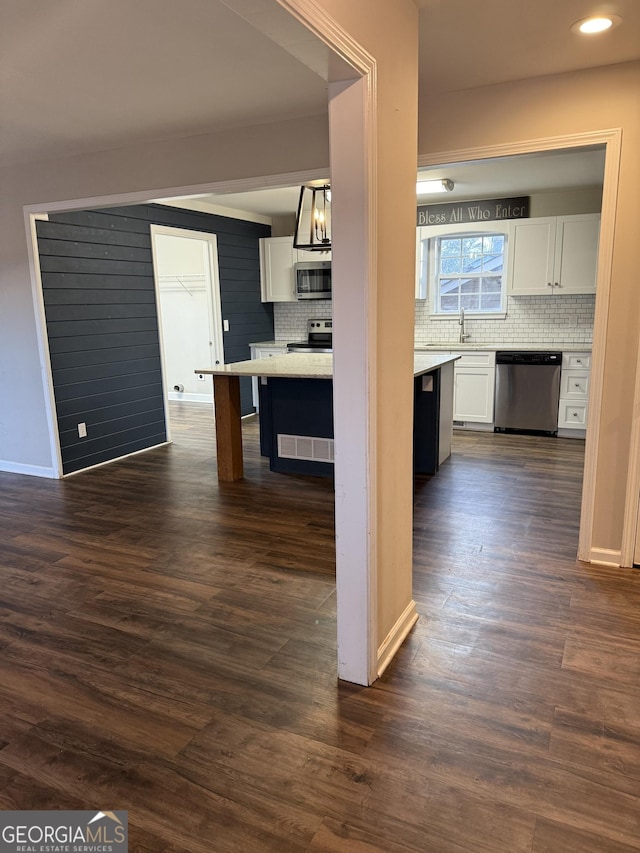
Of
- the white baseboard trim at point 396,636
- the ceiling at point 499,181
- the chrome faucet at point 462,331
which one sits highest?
the ceiling at point 499,181

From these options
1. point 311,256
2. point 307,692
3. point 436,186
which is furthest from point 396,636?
point 311,256

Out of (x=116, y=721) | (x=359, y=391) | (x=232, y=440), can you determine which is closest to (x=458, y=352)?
(x=232, y=440)

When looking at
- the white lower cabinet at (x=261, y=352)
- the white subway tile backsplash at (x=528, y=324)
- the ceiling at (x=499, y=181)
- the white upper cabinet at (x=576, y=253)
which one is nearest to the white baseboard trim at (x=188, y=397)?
the white lower cabinet at (x=261, y=352)

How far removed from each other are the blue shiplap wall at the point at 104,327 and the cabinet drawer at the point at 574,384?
407 cm

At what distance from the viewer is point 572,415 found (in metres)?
5.75

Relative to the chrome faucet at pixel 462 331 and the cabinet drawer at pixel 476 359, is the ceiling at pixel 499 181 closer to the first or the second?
the chrome faucet at pixel 462 331

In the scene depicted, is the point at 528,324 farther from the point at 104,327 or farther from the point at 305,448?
the point at 104,327

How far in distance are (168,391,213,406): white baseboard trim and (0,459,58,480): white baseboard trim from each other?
326 centimetres

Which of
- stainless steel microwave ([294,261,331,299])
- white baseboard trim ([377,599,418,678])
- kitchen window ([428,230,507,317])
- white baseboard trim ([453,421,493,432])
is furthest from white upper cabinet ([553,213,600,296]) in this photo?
white baseboard trim ([377,599,418,678])

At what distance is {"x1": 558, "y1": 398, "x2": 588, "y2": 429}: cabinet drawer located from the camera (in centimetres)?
571

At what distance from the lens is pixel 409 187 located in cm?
217

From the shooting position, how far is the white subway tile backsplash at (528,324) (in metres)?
6.18

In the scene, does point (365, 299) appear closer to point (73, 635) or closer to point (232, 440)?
point (73, 635)

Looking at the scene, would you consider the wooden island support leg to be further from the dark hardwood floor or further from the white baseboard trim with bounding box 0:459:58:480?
the white baseboard trim with bounding box 0:459:58:480
